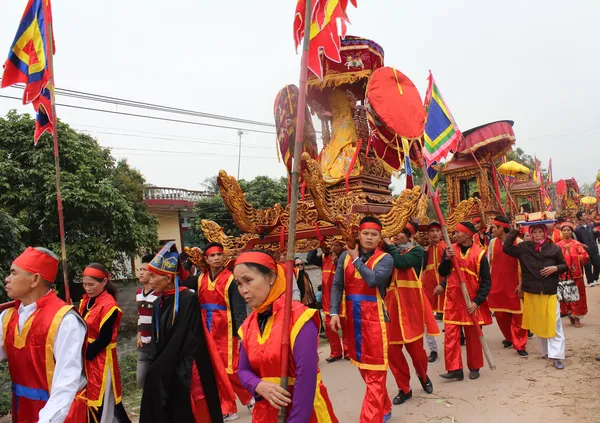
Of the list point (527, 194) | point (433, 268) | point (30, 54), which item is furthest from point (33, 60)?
point (527, 194)

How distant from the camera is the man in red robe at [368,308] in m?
3.52

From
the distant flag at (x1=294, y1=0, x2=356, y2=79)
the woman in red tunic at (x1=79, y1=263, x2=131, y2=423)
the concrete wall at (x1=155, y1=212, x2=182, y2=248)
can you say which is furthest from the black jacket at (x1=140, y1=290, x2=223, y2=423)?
the concrete wall at (x1=155, y1=212, x2=182, y2=248)

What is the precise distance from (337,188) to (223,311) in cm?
211

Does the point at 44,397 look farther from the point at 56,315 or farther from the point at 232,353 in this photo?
the point at 232,353

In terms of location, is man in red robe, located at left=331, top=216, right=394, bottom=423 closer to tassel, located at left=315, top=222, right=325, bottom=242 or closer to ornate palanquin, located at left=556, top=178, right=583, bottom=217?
tassel, located at left=315, top=222, right=325, bottom=242

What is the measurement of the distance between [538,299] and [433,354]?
1556 mm

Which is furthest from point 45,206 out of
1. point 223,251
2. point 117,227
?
point 223,251

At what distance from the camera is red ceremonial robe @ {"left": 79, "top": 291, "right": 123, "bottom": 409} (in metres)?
3.48

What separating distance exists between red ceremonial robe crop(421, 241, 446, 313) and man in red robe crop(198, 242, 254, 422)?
3.18m

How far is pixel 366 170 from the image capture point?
561cm

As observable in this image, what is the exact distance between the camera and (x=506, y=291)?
242 inches

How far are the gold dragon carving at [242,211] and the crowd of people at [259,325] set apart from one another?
1.90ft

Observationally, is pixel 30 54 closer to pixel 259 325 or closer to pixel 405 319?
pixel 259 325

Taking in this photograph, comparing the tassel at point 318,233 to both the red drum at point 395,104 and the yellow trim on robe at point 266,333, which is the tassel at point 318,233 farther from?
the yellow trim on robe at point 266,333
